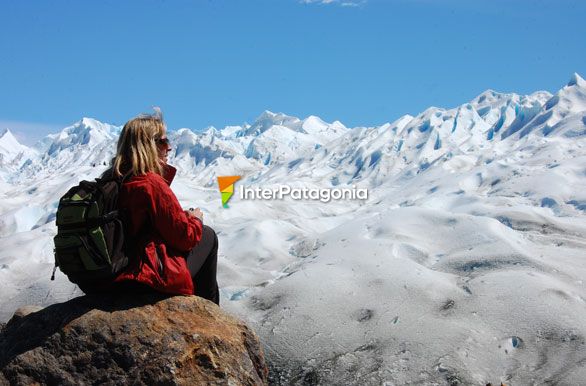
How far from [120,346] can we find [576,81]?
53.8 metres

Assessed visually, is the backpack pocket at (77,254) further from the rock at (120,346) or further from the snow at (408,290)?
the snow at (408,290)

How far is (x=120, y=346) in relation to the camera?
3.29 metres

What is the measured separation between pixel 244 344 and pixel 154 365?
71 cm

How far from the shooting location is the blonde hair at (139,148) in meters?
3.26

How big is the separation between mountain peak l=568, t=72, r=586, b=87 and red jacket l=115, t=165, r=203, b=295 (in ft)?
172

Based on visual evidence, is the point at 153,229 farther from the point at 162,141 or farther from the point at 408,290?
the point at 408,290

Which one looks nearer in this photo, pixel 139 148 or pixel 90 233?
pixel 90 233

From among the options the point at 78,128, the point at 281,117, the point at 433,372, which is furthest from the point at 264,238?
the point at 78,128

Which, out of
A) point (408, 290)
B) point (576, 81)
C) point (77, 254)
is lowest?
point (408, 290)

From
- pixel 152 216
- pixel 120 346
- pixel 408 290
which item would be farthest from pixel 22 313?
pixel 408 290

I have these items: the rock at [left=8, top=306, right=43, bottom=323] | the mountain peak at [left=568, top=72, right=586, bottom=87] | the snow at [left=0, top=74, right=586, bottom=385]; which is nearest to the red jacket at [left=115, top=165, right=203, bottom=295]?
the rock at [left=8, top=306, right=43, bottom=323]

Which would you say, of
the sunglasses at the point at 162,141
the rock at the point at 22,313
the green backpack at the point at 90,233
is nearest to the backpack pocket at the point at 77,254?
the green backpack at the point at 90,233

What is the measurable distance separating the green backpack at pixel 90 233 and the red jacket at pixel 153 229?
0.08 metres

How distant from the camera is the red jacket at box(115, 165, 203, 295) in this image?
3162 mm
